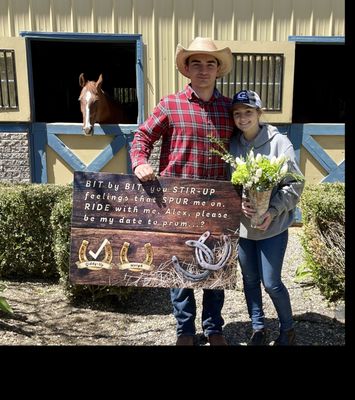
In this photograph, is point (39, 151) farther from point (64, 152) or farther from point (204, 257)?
point (204, 257)

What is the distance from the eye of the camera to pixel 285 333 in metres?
2.98

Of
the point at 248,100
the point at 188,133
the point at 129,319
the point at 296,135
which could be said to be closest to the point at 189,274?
the point at 188,133

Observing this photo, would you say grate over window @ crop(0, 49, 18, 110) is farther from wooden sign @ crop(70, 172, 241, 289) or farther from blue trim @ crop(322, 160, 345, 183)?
blue trim @ crop(322, 160, 345, 183)

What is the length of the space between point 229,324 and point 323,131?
12.6ft

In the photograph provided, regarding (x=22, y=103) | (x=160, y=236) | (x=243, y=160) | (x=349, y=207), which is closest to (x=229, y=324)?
(x=160, y=236)

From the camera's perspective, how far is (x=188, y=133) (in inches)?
107

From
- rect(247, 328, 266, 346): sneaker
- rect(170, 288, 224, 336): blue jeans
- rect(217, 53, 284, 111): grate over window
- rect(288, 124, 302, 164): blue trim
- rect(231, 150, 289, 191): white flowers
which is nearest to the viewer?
rect(231, 150, 289, 191): white flowers

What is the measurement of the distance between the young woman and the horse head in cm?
336

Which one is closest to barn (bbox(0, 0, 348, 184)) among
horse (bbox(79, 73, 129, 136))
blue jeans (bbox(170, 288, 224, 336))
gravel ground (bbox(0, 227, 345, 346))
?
horse (bbox(79, 73, 129, 136))

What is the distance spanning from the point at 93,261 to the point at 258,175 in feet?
3.90

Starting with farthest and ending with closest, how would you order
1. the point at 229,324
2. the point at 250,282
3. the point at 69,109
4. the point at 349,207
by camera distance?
the point at 69,109
the point at 229,324
the point at 250,282
the point at 349,207

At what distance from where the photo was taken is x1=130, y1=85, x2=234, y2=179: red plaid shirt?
8.91ft
